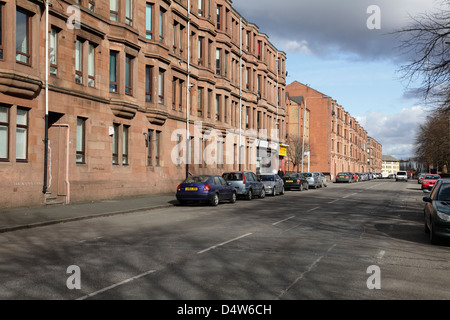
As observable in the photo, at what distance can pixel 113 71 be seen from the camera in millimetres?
25078

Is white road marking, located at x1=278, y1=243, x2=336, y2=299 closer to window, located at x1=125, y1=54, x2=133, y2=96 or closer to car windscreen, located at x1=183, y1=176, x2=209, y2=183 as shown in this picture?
car windscreen, located at x1=183, y1=176, x2=209, y2=183

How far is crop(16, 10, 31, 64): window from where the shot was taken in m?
18.4

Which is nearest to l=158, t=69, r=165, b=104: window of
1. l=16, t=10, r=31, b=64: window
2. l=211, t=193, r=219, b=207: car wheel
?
l=211, t=193, r=219, b=207: car wheel

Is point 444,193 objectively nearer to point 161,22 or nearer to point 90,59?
point 90,59

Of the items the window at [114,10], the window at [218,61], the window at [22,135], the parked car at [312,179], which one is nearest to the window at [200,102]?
the window at [218,61]

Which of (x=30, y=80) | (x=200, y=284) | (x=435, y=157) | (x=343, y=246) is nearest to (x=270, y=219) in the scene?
(x=343, y=246)

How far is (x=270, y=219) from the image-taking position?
16.0 m

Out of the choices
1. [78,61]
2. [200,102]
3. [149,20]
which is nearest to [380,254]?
[78,61]

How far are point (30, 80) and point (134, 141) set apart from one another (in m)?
9.16

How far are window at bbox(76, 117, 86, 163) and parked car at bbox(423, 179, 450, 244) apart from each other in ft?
52.8

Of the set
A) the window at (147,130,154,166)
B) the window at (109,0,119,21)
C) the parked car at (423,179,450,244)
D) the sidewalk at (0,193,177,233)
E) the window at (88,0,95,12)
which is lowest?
the sidewalk at (0,193,177,233)

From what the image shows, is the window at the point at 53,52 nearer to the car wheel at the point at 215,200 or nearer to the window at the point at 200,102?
the car wheel at the point at 215,200

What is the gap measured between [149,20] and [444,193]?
21.9m

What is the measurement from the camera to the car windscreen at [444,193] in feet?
37.4
